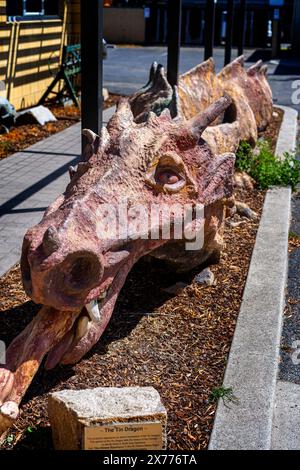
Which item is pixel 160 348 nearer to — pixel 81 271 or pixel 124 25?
pixel 81 271

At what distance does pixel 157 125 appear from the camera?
4.28 m

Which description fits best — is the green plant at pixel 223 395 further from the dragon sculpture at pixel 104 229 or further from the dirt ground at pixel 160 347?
the dragon sculpture at pixel 104 229

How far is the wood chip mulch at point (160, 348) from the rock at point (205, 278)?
57mm

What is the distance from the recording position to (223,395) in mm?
→ 3852

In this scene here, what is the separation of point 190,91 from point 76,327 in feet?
13.3

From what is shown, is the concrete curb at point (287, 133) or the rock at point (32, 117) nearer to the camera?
the concrete curb at point (287, 133)

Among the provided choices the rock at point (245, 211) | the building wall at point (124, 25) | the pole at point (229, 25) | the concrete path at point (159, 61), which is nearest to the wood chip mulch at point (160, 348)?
the rock at point (245, 211)

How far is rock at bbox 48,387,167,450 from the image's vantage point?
311cm

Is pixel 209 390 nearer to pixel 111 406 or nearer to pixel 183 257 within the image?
pixel 111 406

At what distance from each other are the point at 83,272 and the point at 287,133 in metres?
9.18

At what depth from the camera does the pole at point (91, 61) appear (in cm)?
614

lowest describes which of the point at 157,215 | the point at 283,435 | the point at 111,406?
the point at 283,435
